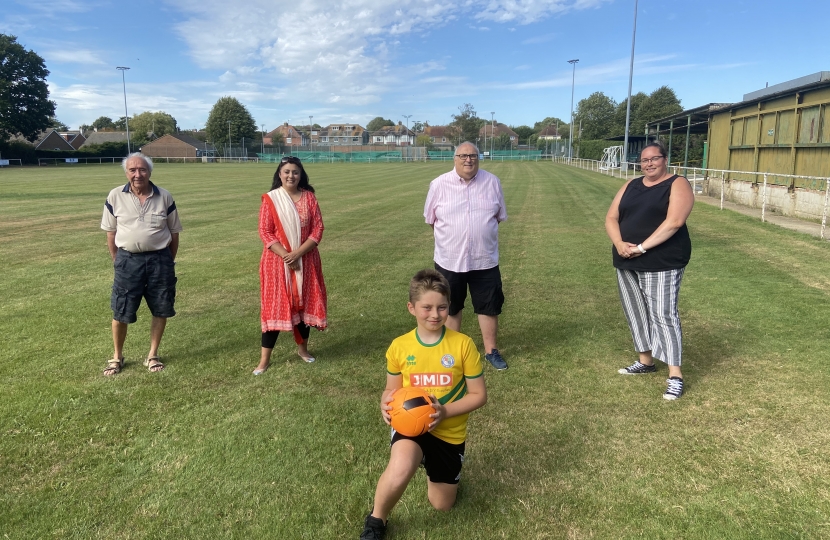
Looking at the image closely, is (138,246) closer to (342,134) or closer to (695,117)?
(695,117)

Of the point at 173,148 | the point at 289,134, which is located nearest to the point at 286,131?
the point at 289,134

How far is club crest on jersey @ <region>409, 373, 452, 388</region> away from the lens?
2.73m

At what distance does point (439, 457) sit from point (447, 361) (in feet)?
1.58

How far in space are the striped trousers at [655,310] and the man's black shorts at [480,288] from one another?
41.4 inches

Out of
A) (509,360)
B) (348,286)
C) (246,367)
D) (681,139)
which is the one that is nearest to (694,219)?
(348,286)

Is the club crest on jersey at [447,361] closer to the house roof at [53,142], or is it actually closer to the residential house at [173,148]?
the residential house at [173,148]

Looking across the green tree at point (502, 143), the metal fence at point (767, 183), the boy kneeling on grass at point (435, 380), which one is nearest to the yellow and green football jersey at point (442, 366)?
the boy kneeling on grass at point (435, 380)

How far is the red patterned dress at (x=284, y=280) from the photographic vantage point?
15.2 ft

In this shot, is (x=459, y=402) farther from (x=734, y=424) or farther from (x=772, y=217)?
(x=772, y=217)

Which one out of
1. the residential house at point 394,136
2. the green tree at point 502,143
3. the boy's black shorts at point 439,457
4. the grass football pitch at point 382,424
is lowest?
the grass football pitch at point 382,424

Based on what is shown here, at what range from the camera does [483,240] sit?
4.67 meters

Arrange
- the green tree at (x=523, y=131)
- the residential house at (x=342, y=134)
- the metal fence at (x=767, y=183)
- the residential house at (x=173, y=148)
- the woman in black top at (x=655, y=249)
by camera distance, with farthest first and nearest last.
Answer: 1. the green tree at (x=523, y=131)
2. the residential house at (x=342, y=134)
3. the residential house at (x=173, y=148)
4. the metal fence at (x=767, y=183)
5. the woman in black top at (x=655, y=249)

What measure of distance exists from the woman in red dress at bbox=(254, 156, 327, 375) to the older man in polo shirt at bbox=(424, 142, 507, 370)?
1055mm

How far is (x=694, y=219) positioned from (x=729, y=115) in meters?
10.8
